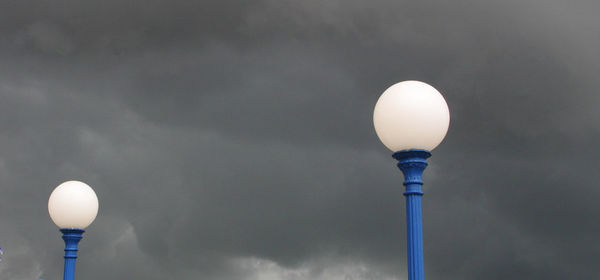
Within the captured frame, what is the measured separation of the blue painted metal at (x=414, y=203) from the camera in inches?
421

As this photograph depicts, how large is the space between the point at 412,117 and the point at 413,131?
228mm

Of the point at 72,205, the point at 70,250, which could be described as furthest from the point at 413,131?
the point at 70,250

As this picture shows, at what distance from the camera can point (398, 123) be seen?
11.0 metres

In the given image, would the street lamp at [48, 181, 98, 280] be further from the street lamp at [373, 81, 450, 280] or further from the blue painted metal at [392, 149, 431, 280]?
the blue painted metal at [392, 149, 431, 280]

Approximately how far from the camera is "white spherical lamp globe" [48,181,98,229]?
61.4 feet

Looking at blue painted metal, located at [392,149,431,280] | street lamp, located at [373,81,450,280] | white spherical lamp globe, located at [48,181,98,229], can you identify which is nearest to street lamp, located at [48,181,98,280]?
white spherical lamp globe, located at [48,181,98,229]

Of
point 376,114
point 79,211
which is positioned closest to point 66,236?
point 79,211

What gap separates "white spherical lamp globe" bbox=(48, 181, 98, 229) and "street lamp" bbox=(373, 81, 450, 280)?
34.9 ft

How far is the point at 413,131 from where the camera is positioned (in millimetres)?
10961

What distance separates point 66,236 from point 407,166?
11.8 meters

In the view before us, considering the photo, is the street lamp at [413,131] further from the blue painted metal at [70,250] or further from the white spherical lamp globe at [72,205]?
the blue painted metal at [70,250]

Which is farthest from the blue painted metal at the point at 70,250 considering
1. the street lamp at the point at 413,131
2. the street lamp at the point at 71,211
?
the street lamp at the point at 413,131

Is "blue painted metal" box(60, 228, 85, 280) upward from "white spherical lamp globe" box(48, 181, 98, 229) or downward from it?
downward

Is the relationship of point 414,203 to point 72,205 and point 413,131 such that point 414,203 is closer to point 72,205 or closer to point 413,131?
point 413,131
